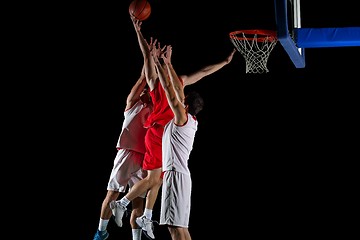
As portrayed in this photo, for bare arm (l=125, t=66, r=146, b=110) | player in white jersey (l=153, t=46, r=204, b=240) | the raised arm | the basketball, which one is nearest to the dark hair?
player in white jersey (l=153, t=46, r=204, b=240)

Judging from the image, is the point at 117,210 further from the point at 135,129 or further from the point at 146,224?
the point at 135,129

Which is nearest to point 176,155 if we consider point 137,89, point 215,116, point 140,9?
point 137,89

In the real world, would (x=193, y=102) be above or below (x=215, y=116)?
above

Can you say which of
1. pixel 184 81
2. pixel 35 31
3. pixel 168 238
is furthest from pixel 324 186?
pixel 35 31

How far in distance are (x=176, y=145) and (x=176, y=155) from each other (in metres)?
0.09

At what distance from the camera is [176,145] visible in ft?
18.8

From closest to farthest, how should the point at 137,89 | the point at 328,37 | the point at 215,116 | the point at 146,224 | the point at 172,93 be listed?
1. the point at 328,37
2. the point at 172,93
3. the point at 146,224
4. the point at 137,89
5. the point at 215,116

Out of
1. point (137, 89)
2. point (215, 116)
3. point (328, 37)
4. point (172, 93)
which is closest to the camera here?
point (328, 37)

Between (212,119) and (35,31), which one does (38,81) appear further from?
(212,119)

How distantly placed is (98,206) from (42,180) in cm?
74

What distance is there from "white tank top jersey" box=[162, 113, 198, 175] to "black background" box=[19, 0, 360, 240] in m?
1.77

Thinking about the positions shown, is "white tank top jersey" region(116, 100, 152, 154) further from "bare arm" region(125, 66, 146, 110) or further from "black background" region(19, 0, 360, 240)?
"black background" region(19, 0, 360, 240)

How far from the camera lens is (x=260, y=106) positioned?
7.73m

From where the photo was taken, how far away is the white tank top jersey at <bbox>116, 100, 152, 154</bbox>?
6.28 m
